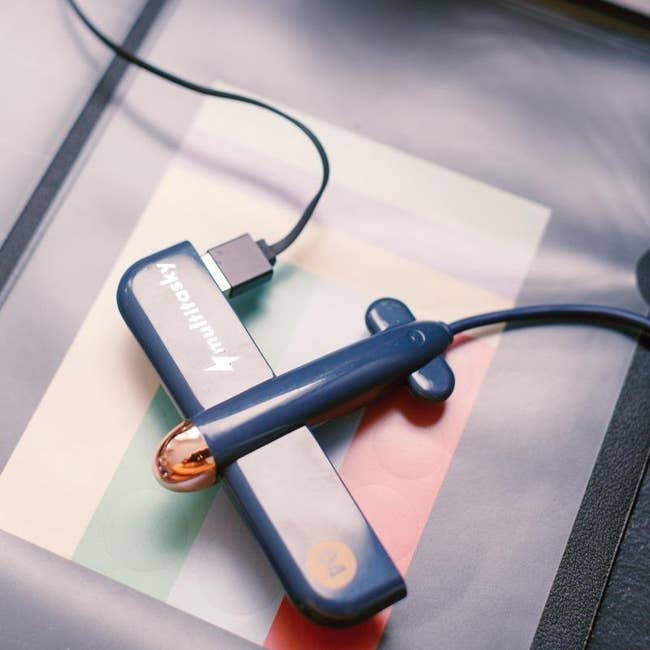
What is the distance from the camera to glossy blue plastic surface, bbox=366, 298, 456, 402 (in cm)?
57

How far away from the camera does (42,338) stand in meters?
0.58

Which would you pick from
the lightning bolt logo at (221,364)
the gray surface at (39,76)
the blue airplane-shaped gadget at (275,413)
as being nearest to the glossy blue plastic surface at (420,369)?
the blue airplane-shaped gadget at (275,413)

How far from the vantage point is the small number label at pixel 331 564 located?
0.48m

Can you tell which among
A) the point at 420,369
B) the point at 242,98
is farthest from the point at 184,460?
the point at 242,98

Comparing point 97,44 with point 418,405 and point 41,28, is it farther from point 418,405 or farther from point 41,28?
point 418,405

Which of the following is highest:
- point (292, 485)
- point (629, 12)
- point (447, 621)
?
point (629, 12)

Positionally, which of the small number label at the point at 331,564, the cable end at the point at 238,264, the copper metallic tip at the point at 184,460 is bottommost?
the small number label at the point at 331,564

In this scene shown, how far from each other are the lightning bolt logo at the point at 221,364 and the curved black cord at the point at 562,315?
0.55 feet

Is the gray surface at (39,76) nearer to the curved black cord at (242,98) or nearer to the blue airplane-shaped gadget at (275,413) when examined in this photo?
the curved black cord at (242,98)

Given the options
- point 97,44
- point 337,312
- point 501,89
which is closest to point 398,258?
point 337,312

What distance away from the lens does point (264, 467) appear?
50 cm

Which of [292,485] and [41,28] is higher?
[41,28]

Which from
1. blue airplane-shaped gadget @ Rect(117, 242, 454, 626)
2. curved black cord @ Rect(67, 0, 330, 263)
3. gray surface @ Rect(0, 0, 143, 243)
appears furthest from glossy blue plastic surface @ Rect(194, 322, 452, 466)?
gray surface @ Rect(0, 0, 143, 243)

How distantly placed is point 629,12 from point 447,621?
0.51m
